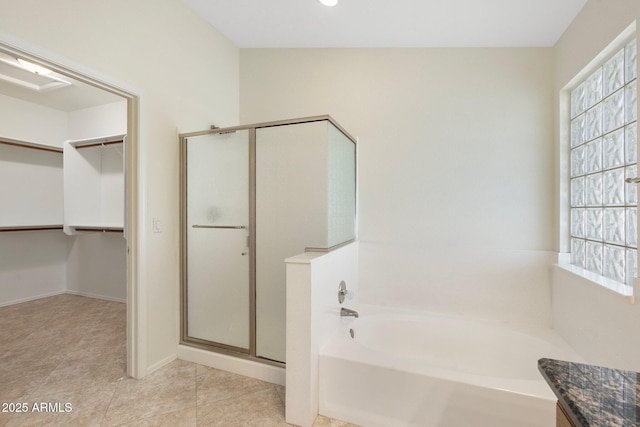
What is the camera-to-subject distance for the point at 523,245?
2363 millimetres

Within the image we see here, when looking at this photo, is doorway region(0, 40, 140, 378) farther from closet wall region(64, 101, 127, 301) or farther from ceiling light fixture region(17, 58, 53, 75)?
closet wall region(64, 101, 127, 301)

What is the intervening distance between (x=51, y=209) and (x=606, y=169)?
5.84 metres

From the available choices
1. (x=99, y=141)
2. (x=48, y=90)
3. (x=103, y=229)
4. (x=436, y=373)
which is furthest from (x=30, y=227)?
(x=436, y=373)

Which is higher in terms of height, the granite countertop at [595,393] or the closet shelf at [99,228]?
the closet shelf at [99,228]

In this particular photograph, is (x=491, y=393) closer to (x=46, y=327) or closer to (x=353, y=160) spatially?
(x=353, y=160)

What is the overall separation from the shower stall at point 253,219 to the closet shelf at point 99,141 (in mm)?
1591

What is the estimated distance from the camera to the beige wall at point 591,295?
57.1 inches

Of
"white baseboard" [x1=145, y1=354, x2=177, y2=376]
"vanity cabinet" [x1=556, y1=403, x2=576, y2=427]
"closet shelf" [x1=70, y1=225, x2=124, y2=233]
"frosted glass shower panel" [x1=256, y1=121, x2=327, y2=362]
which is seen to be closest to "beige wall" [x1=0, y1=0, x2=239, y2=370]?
"white baseboard" [x1=145, y1=354, x2=177, y2=376]

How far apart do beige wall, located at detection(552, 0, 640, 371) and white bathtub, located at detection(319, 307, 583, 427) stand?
169 millimetres

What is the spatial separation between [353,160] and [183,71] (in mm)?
1578

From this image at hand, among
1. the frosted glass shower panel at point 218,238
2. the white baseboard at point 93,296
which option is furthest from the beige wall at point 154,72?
the white baseboard at point 93,296

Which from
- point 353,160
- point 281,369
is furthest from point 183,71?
point 281,369

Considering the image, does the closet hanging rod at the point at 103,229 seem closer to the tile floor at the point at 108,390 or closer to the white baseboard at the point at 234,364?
the tile floor at the point at 108,390

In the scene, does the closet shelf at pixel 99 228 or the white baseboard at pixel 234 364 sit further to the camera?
the closet shelf at pixel 99 228
